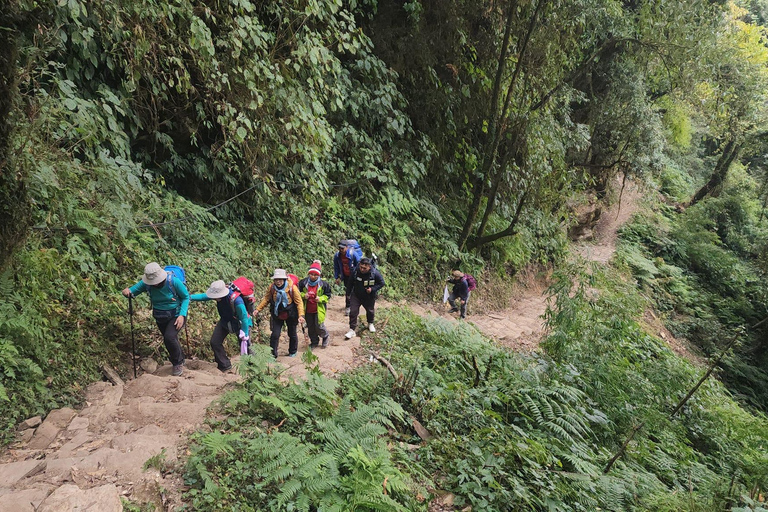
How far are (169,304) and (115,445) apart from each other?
207 centimetres

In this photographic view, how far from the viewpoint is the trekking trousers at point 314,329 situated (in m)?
6.95

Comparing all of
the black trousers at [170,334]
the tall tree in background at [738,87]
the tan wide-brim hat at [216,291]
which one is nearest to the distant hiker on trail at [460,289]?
the tan wide-brim hat at [216,291]

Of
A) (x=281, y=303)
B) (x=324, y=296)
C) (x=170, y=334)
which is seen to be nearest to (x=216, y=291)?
(x=170, y=334)

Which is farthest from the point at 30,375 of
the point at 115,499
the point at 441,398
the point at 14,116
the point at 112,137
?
the point at 441,398

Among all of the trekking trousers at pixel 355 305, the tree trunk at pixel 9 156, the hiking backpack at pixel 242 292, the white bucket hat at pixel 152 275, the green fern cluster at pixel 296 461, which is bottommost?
the green fern cluster at pixel 296 461

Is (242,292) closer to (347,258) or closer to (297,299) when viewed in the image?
(297,299)

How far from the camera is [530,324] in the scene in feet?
39.8

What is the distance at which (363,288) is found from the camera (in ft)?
24.6

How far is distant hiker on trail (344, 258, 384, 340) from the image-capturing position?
7.42 meters

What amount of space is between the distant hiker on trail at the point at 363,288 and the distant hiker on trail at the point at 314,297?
25.6 inches

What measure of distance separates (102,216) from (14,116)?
10.9 feet

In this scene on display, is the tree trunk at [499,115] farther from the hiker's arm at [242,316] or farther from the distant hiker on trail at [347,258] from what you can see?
the hiker's arm at [242,316]

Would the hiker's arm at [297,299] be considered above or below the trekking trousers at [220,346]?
above

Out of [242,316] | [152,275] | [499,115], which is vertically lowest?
[242,316]
